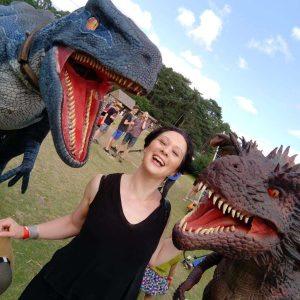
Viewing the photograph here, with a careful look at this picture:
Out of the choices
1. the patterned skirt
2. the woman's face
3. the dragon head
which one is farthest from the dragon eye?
the patterned skirt

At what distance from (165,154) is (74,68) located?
1.08m

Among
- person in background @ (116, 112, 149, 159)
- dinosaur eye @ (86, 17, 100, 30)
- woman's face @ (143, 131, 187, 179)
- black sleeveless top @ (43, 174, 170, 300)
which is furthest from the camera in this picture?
person in background @ (116, 112, 149, 159)

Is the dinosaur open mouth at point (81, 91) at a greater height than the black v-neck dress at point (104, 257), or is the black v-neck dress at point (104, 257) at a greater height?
the dinosaur open mouth at point (81, 91)

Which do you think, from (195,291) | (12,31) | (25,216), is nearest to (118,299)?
(12,31)

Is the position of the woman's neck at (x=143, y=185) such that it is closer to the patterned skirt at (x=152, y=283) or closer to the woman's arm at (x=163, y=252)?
the woman's arm at (x=163, y=252)

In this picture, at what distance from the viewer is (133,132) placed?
39.1ft

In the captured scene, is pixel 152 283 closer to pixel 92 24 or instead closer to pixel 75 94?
pixel 75 94

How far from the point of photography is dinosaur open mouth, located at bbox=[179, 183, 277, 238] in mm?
1880

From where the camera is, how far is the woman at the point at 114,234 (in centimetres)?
210

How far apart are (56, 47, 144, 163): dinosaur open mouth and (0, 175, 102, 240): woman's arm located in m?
0.32

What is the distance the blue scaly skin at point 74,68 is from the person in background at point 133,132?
8580 mm

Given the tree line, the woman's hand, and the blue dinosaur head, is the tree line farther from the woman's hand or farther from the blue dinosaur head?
the woman's hand

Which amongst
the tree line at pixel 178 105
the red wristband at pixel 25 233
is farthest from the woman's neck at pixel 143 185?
the tree line at pixel 178 105

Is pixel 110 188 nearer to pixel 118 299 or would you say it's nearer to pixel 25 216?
pixel 118 299
